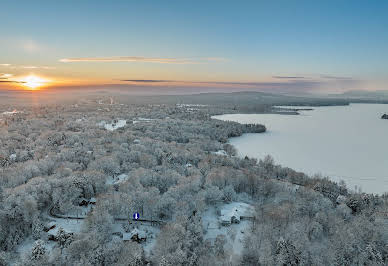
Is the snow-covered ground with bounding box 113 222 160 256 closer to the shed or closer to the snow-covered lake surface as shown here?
the shed

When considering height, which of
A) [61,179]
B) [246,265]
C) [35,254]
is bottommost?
[246,265]

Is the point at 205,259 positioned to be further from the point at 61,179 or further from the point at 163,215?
the point at 61,179

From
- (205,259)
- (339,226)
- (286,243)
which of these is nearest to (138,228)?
(205,259)

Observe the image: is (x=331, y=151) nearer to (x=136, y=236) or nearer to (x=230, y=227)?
(x=230, y=227)

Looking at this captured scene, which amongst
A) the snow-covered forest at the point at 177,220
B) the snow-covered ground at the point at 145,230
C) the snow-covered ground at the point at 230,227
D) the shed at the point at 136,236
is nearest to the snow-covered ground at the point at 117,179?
the snow-covered forest at the point at 177,220

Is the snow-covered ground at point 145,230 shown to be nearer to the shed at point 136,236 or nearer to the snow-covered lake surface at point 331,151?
the shed at point 136,236

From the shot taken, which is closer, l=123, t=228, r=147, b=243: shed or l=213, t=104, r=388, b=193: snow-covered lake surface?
l=123, t=228, r=147, b=243: shed

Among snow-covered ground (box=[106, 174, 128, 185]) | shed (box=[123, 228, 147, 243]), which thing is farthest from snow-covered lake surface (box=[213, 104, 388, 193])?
shed (box=[123, 228, 147, 243])

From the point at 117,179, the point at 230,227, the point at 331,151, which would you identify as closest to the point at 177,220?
the point at 230,227
